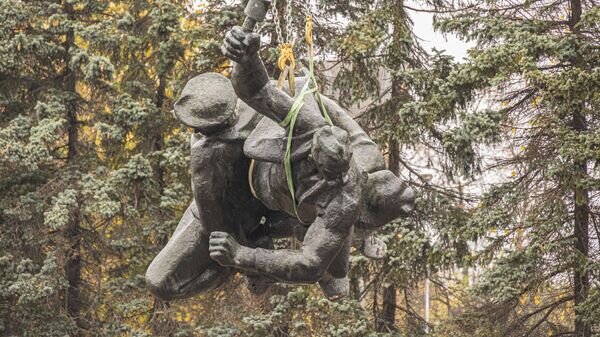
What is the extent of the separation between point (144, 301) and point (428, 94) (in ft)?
17.1

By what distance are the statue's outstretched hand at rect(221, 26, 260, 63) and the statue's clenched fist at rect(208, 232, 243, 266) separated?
3.45ft

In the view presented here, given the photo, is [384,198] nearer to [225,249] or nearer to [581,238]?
[225,249]

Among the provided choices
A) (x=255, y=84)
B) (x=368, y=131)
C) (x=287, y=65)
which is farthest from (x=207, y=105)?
(x=368, y=131)

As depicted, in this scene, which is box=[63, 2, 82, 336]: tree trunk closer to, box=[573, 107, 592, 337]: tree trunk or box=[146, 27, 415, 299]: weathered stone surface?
box=[573, 107, 592, 337]: tree trunk

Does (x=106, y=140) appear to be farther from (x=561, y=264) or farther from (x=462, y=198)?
(x=561, y=264)

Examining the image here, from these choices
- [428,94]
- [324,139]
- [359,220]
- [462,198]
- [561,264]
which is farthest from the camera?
[462,198]

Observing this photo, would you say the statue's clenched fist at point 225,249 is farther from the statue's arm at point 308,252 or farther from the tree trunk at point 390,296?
the tree trunk at point 390,296

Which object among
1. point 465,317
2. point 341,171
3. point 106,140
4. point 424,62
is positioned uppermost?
point 424,62

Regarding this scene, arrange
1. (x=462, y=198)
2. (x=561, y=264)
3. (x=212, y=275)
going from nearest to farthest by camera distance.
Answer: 1. (x=212, y=275)
2. (x=561, y=264)
3. (x=462, y=198)

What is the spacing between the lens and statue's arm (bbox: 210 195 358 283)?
6391mm

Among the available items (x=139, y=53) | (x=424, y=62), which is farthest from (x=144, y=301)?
(x=424, y=62)

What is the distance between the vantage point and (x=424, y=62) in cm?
1730

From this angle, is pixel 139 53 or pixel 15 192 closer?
pixel 15 192

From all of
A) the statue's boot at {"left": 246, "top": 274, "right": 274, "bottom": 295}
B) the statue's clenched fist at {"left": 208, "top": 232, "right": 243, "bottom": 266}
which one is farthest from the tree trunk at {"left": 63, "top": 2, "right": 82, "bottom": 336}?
the statue's clenched fist at {"left": 208, "top": 232, "right": 243, "bottom": 266}
